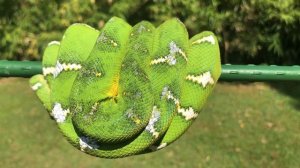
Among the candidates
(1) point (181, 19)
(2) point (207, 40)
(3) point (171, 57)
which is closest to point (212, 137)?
(1) point (181, 19)

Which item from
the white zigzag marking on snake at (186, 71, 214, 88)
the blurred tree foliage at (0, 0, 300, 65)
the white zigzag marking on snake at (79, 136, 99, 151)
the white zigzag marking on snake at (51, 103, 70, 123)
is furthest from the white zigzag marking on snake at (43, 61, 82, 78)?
the blurred tree foliage at (0, 0, 300, 65)

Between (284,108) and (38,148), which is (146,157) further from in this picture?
(284,108)

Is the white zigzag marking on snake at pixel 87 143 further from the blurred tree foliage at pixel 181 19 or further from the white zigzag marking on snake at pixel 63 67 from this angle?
the blurred tree foliage at pixel 181 19

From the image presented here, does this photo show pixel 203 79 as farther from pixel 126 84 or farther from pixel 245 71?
pixel 126 84

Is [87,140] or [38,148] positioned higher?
[87,140]

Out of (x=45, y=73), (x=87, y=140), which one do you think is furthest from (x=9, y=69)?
(x=87, y=140)

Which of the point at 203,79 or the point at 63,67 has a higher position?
the point at 63,67

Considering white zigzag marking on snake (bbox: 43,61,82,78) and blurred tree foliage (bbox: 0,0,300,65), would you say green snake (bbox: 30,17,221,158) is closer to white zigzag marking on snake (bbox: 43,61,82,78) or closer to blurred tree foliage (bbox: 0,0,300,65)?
white zigzag marking on snake (bbox: 43,61,82,78)

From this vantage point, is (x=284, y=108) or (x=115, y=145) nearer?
(x=115, y=145)
